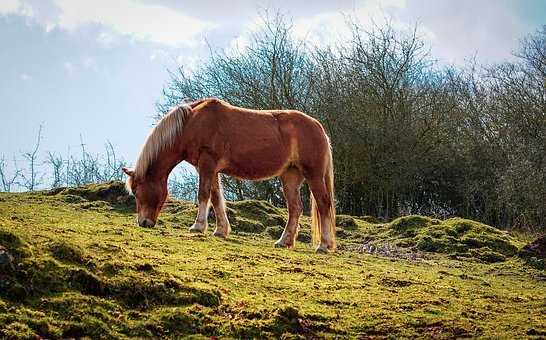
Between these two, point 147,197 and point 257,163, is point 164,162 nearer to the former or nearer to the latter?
point 147,197

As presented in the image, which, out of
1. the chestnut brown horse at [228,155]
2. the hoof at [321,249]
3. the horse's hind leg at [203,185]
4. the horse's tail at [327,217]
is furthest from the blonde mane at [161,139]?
the hoof at [321,249]

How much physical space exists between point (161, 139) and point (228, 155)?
1141 millimetres

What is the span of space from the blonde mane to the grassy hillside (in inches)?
66.2

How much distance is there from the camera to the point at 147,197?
11.4 meters

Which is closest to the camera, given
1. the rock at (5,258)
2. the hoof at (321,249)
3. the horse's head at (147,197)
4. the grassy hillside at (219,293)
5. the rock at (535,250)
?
the grassy hillside at (219,293)

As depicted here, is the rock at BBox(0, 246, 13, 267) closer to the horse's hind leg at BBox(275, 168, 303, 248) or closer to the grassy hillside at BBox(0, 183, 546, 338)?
the grassy hillside at BBox(0, 183, 546, 338)

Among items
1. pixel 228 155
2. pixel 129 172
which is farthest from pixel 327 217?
pixel 129 172

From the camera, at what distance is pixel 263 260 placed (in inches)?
327

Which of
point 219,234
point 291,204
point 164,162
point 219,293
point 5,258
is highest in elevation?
point 164,162

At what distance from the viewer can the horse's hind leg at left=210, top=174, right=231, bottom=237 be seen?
11489 millimetres

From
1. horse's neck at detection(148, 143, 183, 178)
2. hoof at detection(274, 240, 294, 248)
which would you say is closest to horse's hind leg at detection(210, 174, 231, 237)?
horse's neck at detection(148, 143, 183, 178)

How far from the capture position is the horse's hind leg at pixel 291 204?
1177 centimetres

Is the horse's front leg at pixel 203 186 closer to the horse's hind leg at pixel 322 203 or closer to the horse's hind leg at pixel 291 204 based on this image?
the horse's hind leg at pixel 291 204

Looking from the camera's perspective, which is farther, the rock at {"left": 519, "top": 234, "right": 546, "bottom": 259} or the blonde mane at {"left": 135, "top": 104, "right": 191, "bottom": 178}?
the rock at {"left": 519, "top": 234, "right": 546, "bottom": 259}
